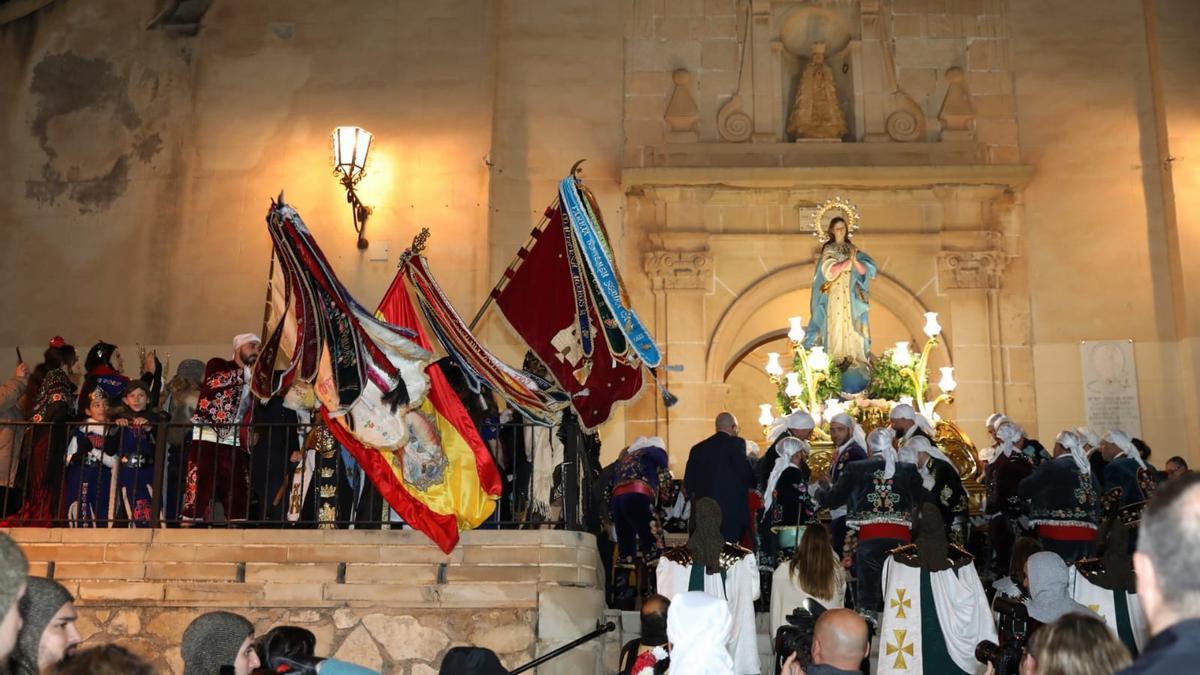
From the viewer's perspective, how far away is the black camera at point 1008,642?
7.07 metres

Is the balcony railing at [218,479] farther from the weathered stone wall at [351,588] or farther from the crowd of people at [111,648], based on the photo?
the crowd of people at [111,648]

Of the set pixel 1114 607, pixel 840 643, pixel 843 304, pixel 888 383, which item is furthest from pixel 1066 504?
pixel 840 643

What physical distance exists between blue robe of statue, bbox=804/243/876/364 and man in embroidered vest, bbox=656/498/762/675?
15.3 feet

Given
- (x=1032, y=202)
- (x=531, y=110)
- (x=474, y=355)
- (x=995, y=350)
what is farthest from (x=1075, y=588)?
(x=531, y=110)

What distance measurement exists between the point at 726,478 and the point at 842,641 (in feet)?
16.8

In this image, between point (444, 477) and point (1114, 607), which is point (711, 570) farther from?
point (1114, 607)

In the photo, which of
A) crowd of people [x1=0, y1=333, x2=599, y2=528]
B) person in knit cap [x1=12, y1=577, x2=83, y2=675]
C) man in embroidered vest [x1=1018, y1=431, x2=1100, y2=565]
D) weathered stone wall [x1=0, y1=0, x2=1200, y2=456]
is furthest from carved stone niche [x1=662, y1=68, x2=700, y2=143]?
person in knit cap [x1=12, y1=577, x2=83, y2=675]

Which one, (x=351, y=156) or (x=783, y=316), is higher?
(x=351, y=156)

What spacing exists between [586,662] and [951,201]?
8619 mm

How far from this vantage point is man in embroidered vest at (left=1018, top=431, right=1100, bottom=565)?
32.9 feet

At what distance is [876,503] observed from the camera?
384 inches

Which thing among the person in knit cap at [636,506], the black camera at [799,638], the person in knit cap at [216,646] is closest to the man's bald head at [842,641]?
the black camera at [799,638]

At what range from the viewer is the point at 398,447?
30.3 ft

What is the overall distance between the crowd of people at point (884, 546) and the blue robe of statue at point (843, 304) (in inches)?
59.6
